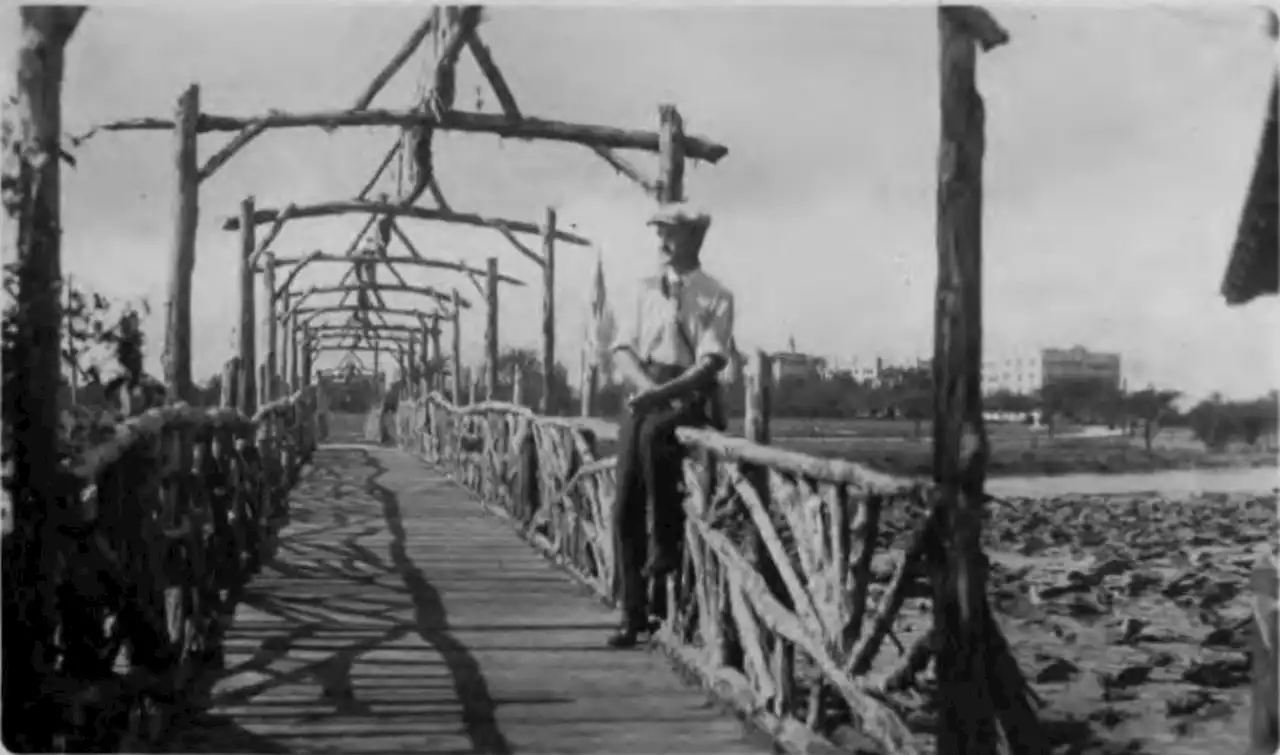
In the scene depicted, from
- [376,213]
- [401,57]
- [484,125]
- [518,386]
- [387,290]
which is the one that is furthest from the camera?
[387,290]

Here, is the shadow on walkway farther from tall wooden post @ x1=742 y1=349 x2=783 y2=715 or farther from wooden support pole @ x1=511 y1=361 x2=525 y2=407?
wooden support pole @ x1=511 y1=361 x2=525 y2=407

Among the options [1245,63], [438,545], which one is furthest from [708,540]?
[438,545]

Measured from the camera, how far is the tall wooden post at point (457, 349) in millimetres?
21438

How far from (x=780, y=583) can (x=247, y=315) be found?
697 cm

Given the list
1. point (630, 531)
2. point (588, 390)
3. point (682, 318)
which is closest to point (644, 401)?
point (682, 318)

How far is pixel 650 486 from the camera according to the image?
243 inches

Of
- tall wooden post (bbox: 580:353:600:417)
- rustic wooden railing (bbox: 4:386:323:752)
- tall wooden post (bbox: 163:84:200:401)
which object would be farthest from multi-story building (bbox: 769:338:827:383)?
tall wooden post (bbox: 580:353:600:417)

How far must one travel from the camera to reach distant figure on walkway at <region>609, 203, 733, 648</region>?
19.3 ft

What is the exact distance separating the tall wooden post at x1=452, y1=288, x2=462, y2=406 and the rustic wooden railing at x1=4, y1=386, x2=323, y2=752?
14198 mm

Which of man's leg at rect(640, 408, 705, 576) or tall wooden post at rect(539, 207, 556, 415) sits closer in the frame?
man's leg at rect(640, 408, 705, 576)

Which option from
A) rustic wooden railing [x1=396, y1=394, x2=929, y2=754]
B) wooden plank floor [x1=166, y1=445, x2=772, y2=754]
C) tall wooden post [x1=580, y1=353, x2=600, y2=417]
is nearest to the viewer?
rustic wooden railing [x1=396, y1=394, x2=929, y2=754]

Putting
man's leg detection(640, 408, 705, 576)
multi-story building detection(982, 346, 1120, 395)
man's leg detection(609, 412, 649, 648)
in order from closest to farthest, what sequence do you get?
multi-story building detection(982, 346, 1120, 395) → man's leg detection(640, 408, 705, 576) → man's leg detection(609, 412, 649, 648)

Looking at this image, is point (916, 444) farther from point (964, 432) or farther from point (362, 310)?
point (362, 310)

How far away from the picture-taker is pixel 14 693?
3.65m
